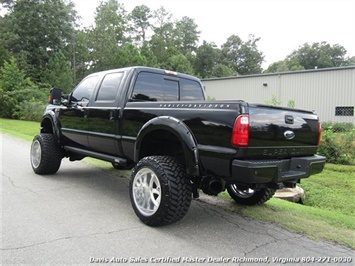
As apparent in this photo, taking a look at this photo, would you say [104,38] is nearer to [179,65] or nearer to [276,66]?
[179,65]

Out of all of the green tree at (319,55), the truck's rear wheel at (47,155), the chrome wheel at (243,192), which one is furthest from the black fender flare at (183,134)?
the green tree at (319,55)

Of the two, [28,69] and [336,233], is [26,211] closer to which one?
[336,233]

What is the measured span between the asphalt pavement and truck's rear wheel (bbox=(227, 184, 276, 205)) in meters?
0.37

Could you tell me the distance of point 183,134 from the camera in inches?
142

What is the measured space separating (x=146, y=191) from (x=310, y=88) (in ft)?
64.6

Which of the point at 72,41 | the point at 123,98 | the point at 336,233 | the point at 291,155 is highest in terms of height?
the point at 72,41

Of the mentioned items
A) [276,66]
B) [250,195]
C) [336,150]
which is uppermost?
[276,66]

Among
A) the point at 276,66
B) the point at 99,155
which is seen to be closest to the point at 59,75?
the point at 99,155

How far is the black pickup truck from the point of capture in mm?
3287

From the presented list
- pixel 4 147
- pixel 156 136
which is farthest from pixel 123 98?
pixel 4 147

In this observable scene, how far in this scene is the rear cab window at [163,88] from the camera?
189 inches

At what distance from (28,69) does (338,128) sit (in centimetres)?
3858

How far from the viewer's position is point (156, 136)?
4.29m

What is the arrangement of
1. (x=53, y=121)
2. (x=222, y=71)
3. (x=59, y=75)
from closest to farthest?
(x=53, y=121), (x=59, y=75), (x=222, y=71)
